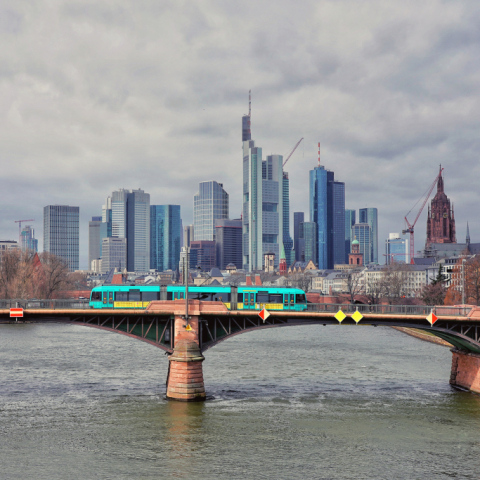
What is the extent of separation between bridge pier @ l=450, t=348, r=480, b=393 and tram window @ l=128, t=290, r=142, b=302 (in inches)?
1334

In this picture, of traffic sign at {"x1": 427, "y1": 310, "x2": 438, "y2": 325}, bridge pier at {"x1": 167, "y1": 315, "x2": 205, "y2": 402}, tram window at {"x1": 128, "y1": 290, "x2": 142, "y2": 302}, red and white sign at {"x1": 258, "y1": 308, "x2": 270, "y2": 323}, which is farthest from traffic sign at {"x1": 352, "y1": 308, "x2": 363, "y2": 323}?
tram window at {"x1": 128, "y1": 290, "x2": 142, "y2": 302}

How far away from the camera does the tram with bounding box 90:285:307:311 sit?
2756 inches

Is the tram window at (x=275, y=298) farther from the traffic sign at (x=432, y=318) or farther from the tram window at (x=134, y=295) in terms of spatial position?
the traffic sign at (x=432, y=318)

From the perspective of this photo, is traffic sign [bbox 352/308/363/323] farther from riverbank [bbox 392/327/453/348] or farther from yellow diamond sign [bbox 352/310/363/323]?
riverbank [bbox 392/327/453/348]

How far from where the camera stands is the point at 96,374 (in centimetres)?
6869

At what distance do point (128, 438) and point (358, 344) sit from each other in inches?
2644

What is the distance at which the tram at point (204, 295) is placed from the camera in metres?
70.0

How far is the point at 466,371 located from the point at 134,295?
3569 centimetres

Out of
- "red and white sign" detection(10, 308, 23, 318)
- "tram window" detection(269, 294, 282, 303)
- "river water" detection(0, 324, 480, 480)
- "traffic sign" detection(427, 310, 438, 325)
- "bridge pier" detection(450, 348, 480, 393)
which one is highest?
"tram window" detection(269, 294, 282, 303)

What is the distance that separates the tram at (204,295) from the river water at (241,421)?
7.79 metres

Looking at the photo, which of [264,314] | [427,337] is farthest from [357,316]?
[427,337]

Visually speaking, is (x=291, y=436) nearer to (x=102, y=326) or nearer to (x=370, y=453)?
(x=370, y=453)

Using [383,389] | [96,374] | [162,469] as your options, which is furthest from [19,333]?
[162,469]

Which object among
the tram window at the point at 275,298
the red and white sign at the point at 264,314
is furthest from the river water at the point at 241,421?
the tram window at the point at 275,298
